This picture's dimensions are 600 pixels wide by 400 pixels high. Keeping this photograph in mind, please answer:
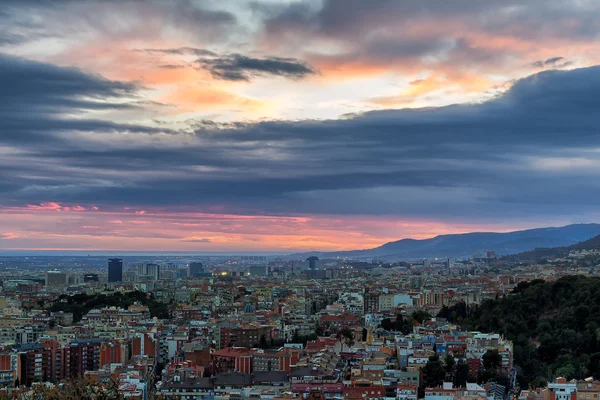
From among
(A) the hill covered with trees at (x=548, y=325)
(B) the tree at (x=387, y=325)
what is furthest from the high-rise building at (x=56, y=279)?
(A) the hill covered with trees at (x=548, y=325)

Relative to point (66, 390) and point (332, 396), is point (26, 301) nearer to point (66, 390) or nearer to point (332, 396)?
point (332, 396)

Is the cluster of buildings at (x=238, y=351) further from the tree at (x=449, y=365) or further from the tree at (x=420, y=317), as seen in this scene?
the tree at (x=420, y=317)

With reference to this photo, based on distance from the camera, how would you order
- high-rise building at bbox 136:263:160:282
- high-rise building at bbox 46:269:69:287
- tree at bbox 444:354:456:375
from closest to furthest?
tree at bbox 444:354:456:375, high-rise building at bbox 46:269:69:287, high-rise building at bbox 136:263:160:282

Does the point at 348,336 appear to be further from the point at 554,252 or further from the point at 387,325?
the point at 554,252

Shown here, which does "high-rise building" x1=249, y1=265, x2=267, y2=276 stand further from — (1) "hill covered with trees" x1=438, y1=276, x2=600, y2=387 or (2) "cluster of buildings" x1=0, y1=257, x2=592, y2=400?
(1) "hill covered with trees" x1=438, y1=276, x2=600, y2=387

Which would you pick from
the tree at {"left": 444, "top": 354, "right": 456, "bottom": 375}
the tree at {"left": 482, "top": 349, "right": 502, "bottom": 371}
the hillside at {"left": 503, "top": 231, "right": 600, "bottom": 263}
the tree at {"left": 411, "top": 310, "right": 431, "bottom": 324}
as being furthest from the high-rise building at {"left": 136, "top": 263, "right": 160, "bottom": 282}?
the tree at {"left": 482, "top": 349, "right": 502, "bottom": 371}

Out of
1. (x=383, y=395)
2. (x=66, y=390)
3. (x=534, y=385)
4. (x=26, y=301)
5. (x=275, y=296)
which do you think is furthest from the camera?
(x=275, y=296)

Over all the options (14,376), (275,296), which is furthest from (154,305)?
(14,376)

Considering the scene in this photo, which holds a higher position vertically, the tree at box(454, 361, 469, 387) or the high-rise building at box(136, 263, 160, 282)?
the high-rise building at box(136, 263, 160, 282)

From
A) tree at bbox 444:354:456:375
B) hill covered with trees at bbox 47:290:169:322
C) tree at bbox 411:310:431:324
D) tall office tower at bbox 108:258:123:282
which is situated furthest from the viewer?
tall office tower at bbox 108:258:123:282
